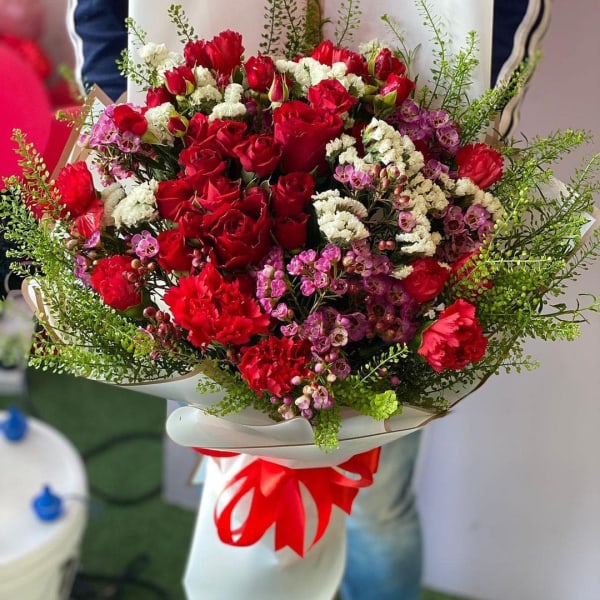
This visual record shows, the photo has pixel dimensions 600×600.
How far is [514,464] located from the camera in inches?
54.1

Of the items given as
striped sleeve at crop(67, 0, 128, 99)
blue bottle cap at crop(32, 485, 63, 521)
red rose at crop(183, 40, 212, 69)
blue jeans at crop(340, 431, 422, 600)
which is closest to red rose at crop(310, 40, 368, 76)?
red rose at crop(183, 40, 212, 69)

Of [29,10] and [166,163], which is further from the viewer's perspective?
[29,10]

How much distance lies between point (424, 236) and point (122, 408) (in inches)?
62.9

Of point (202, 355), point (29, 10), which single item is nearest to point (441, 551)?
point (202, 355)

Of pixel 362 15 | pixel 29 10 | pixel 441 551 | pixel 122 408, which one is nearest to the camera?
pixel 362 15

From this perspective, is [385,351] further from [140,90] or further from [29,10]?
[29,10]

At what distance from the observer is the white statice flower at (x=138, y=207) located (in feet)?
1.94

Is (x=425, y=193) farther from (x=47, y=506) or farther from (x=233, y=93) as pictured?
(x=47, y=506)

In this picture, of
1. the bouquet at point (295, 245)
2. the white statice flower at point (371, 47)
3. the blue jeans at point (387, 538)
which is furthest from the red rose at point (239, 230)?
the blue jeans at point (387, 538)

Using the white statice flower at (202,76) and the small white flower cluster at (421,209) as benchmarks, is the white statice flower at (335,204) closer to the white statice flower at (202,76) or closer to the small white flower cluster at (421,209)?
the small white flower cluster at (421,209)

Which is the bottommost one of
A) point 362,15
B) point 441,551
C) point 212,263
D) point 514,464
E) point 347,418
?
point 441,551

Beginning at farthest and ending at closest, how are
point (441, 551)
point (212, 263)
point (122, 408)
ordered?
point (122, 408)
point (441, 551)
point (212, 263)

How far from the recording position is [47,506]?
127cm

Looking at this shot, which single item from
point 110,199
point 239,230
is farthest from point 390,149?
point 110,199
